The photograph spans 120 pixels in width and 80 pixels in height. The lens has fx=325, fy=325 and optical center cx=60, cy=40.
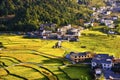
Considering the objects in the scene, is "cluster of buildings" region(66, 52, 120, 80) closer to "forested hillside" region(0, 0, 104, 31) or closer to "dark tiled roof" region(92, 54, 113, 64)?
"dark tiled roof" region(92, 54, 113, 64)

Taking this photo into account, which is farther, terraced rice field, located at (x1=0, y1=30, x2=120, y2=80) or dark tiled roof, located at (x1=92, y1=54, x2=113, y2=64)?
dark tiled roof, located at (x1=92, y1=54, x2=113, y2=64)

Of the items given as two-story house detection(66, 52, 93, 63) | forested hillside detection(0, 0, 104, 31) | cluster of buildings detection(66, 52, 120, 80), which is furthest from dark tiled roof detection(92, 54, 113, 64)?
forested hillside detection(0, 0, 104, 31)

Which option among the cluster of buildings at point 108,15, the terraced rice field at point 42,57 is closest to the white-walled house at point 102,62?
the terraced rice field at point 42,57

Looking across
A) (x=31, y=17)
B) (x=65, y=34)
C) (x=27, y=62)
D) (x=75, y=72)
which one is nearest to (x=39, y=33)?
(x=65, y=34)

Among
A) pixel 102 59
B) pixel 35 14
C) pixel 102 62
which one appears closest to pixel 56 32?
pixel 35 14

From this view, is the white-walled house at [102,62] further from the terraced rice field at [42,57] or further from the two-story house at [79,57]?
the two-story house at [79,57]

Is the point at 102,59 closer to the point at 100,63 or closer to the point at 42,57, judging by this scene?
the point at 100,63

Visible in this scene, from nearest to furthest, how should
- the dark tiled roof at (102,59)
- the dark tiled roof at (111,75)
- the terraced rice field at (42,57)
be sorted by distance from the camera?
1. the dark tiled roof at (111,75)
2. the terraced rice field at (42,57)
3. the dark tiled roof at (102,59)
